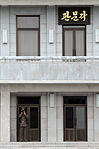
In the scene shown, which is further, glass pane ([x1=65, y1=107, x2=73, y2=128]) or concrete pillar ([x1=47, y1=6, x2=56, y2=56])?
glass pane ([x1=65, y1=107, x2=73, y2=128])

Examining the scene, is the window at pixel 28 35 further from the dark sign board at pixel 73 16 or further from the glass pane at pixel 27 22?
the dark sign board at pixel 73 16

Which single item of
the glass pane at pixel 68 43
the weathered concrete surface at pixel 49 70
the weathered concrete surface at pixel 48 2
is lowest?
the weathered concrete surface at pixel 49 70

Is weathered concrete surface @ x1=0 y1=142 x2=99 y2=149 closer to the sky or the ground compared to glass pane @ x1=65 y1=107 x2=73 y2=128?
closer to the ground

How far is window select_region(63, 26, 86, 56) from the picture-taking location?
17094 mm

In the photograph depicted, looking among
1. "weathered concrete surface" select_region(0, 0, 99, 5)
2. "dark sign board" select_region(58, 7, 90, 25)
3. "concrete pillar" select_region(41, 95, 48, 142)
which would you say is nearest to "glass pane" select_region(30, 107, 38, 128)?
"concrete pillar" select_region(41, 95, 48, 142)

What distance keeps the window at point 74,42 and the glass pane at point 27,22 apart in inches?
62.4

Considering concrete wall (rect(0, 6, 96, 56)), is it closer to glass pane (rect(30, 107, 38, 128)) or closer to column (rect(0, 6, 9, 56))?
column (rect(0, 6, 9, 56))

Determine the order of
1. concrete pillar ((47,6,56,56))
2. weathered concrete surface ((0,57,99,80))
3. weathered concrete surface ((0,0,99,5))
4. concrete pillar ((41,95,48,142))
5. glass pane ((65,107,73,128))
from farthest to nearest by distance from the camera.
A: glass pane ((65,107,73,128)) → concrete pillar ((47,6,56,56)) → concrete pillar ((41,95,48,142)) → weathered concrete surface ((0,0,99,5)) → weathered concrete surface ((0,57,99,80))

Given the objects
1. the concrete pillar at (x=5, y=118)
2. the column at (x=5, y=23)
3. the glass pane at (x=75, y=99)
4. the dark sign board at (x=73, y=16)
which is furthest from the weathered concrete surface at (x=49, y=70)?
the dark sign board at (x=73, y=16)

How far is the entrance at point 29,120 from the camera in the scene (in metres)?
16.9

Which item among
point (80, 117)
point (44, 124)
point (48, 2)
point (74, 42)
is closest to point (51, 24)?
point (48, 2)

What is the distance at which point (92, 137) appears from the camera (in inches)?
656

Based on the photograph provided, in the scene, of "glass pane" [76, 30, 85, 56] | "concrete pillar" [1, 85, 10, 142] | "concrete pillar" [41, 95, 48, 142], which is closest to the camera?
"concrete pillar" [1, 85, 10, 142]

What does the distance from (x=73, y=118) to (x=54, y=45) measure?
12.9ft
